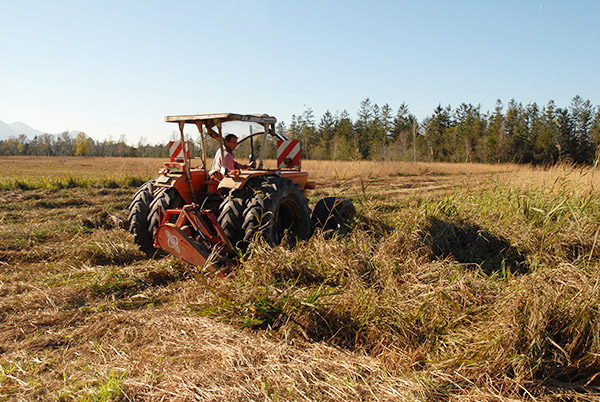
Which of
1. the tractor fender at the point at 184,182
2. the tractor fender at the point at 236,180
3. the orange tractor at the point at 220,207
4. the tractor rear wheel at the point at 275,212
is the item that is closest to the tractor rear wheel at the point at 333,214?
the orange tractor at the point at 220,207

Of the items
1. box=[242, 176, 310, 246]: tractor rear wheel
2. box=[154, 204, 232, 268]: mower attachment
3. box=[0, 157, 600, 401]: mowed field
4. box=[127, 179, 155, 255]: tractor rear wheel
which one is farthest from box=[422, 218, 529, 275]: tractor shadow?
box=[127, 179, 155, 255]: tractor rear wheel

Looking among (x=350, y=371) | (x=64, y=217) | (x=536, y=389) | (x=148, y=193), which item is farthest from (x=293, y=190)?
(x=64, y=217)

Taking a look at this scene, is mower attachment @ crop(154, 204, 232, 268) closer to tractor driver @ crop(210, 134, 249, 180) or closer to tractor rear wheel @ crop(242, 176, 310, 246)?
tractor rear wheel @ crop(242, 176, 310, 246)

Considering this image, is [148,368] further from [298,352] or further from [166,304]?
[166,304]

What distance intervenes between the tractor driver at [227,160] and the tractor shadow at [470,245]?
249 cm

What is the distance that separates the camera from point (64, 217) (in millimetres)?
8000

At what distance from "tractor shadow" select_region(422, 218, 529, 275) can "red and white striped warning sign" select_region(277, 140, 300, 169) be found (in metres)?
2.07

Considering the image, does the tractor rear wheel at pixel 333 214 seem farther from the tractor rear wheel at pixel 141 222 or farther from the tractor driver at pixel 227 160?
the tractor rear wheel at pixel 141 222

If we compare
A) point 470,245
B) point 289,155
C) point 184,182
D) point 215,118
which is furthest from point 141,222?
point 470,245

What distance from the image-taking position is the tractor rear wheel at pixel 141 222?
5035 mm

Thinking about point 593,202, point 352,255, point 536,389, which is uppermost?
point 593,202

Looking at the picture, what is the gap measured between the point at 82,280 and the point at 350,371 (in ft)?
10.3

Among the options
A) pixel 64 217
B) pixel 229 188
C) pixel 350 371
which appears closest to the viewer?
pixel 350 371

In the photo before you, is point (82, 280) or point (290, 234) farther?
point (290, 234)
